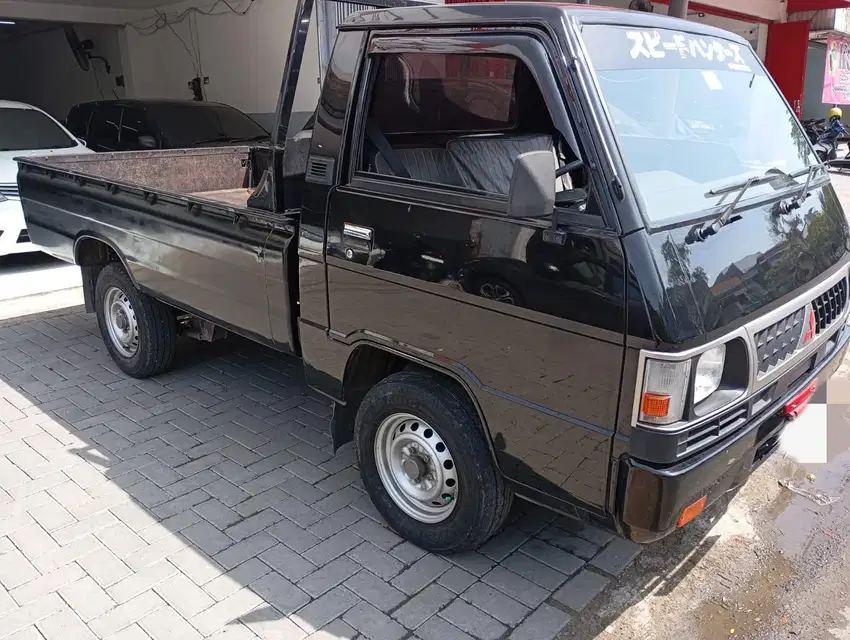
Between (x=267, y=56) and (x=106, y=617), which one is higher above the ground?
(x=267, y=56)

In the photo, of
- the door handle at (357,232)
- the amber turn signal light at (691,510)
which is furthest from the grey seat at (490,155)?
the amber turn signal light at (691,510)

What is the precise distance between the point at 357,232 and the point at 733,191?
1488 millimetres

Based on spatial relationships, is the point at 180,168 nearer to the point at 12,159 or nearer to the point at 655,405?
the point at 12,159

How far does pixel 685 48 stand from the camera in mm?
2984

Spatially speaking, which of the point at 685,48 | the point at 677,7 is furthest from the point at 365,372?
the point at 677,7

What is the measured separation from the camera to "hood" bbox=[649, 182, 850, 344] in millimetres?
2268

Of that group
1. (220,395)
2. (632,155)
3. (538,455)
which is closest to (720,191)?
(632,155)

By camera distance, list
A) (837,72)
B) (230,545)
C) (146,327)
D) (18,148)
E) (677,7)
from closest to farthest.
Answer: (230,545) → (146,327) → (677,7) → (18,148) → (837,72)

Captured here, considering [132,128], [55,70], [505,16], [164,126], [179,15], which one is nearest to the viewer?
[505,16]

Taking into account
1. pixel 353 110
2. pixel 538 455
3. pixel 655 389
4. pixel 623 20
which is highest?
pixel 623 20

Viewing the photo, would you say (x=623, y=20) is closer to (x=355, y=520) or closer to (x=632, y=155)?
(x=632, y=155)

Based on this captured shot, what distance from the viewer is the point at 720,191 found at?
8.91ft

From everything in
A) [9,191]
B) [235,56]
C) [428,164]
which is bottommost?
[9,191]

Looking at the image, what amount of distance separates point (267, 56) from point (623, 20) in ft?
32.2
